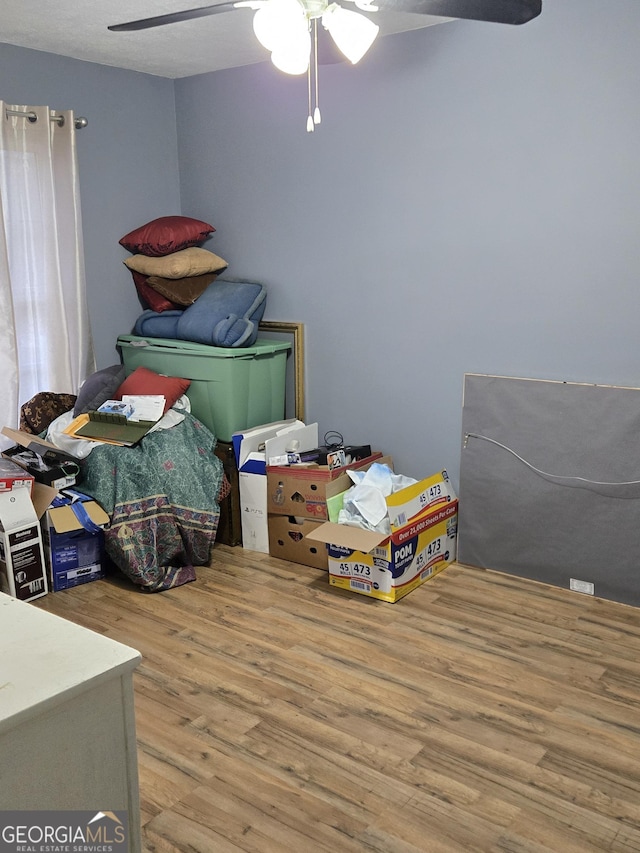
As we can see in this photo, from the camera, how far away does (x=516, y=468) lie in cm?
344

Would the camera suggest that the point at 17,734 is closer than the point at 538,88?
Yes

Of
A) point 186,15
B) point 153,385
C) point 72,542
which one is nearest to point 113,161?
point 153,385

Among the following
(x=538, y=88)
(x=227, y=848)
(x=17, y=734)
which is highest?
(x=538, y=88)

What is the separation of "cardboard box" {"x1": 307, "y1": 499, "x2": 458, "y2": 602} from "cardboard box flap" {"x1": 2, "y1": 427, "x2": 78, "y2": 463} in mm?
1191

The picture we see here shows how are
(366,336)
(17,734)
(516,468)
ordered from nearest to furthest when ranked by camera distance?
(17,734)
(516,468)
(366,336)

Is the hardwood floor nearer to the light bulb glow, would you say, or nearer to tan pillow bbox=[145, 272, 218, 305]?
tan pillow bbox=[145, 272, 218, 305]

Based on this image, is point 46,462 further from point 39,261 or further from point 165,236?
point 165,236

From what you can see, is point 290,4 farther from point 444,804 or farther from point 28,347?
point 28,347

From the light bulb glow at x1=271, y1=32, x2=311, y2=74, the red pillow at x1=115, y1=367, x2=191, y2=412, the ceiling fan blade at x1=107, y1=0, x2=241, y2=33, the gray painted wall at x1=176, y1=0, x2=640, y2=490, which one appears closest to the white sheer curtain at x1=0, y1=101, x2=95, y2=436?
the red pillow at x1=115, y1=367, x2=191, y2=412

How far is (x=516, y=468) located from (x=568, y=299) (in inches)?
29.8

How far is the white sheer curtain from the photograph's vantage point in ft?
12.1

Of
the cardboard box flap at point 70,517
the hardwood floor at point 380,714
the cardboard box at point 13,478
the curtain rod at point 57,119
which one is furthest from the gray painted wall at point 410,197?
the cardboard box flap at point 70,517

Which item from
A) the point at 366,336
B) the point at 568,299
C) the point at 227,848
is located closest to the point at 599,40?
the point at 568,299

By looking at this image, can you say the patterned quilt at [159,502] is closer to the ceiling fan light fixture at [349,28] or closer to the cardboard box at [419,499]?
the cardboard box at [419,499]
